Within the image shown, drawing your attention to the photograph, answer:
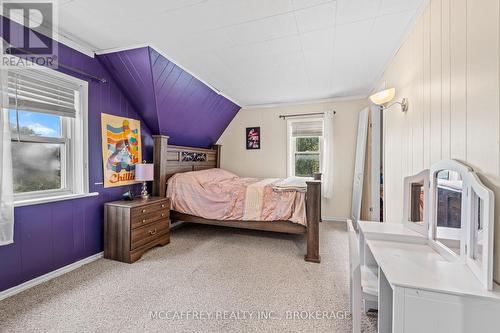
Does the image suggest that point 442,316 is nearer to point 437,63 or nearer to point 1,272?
point 437,63

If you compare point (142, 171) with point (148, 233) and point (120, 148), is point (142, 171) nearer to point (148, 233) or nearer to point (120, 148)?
point (120, 148)

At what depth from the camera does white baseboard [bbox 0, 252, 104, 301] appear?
1.86 m

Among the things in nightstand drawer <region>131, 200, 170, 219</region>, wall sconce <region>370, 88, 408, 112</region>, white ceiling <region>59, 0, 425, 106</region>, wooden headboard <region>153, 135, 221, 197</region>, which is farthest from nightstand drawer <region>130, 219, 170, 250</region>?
wall sconce <region>370, 88, 408, 112</region>

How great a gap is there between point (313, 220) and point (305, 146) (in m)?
2.27

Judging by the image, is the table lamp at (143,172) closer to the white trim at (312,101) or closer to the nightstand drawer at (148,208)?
the nightstand drawer at (148,208)

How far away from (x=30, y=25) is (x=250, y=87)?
8.53 ft

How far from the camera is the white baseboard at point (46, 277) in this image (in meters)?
1.86

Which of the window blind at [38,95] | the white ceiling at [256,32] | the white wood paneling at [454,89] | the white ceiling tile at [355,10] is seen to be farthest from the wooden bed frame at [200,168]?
the white ceiling tile at [355,10]

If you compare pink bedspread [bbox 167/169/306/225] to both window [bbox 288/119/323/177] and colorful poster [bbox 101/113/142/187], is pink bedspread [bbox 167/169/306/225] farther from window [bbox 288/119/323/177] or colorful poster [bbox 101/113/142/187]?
window [bbox 288/119/323/177]

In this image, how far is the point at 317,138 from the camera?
4.48 m

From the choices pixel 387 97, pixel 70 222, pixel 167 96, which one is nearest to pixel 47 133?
pixel 70 222

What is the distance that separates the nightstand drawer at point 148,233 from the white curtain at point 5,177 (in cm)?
99

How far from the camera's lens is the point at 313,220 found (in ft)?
8.59

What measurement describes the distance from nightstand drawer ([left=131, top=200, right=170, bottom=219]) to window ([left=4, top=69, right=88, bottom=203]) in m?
0.60
